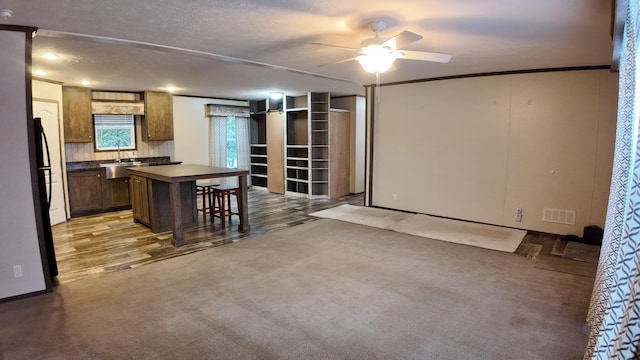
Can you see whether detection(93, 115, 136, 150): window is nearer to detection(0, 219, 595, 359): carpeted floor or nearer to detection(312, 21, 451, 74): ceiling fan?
detection(0, 219, 595, 359): carpeted floor

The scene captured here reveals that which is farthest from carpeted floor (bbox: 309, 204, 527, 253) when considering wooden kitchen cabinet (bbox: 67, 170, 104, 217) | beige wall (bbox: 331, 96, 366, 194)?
wooden kitchen cabinet (bbox: 67, 170, 104, 217)

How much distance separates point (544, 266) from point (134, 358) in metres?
4.07

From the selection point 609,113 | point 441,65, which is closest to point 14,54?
point 441,65

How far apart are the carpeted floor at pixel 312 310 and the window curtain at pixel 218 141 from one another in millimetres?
4798

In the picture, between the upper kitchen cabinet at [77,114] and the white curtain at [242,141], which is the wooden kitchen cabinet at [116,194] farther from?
the white curtain at [242,141]

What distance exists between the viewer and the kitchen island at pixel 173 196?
15.1 ft

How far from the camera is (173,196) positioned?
4.54 metres

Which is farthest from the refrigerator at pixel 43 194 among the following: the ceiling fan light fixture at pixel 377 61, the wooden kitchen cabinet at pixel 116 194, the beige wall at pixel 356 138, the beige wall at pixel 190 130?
the beige wall at pixel 356 138

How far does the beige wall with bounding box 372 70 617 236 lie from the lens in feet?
15.5

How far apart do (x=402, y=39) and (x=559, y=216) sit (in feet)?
12.9

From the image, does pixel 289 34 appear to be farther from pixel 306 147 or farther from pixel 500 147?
pixel 306 147

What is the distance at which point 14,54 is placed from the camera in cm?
302

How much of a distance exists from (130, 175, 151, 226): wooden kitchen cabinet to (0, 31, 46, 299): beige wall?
2.16 meters

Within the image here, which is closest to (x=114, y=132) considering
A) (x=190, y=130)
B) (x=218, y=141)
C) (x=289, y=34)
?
(x=190, y=130)
